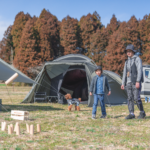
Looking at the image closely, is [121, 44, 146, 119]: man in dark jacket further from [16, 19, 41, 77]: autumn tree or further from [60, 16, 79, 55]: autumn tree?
[60, 16, 79, 55]: autumn tree

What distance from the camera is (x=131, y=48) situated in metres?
5.63

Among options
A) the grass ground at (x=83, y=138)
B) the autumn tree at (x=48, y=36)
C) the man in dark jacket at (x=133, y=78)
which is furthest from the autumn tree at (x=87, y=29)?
the grass ground at (x=83, y=138)

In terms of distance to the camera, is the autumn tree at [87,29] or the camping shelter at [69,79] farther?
the autumn tree at [87,29]

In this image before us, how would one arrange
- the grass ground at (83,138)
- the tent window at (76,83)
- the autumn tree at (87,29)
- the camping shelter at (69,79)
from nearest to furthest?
the grass ground at (83,138) < the camping shelter at (69,79) < the tent window at (76,83) < the autumn tree at (87,29)

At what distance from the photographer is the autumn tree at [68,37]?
3000cm

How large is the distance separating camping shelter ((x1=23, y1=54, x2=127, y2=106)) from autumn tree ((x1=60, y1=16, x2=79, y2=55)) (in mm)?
17996

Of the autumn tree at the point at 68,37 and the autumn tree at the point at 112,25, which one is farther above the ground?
the autumn tree at the point at 112,25

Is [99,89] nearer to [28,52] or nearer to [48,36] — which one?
[28,52]

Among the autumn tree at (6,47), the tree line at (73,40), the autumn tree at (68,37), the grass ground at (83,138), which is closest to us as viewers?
the grass ground at (83,138)

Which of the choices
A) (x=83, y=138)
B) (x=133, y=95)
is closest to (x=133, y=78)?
(x=133, y=95)

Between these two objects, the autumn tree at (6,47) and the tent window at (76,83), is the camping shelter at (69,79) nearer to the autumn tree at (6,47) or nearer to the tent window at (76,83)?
the tent window at (76,83)

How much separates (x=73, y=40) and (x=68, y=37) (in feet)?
2.48

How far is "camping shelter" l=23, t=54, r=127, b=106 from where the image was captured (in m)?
10.3

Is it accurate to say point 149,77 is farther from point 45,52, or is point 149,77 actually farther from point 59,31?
point 59,31
